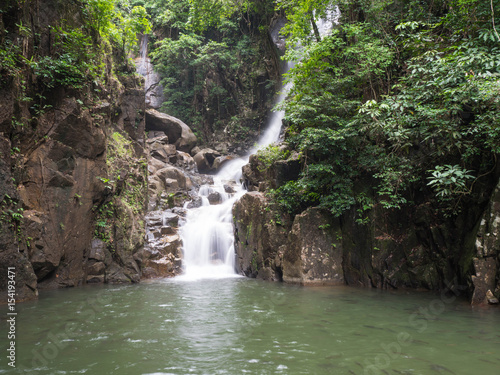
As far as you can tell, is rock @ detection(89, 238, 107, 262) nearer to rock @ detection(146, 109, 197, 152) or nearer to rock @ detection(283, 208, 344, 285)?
rock @ detection(283, 208, 344, 285)

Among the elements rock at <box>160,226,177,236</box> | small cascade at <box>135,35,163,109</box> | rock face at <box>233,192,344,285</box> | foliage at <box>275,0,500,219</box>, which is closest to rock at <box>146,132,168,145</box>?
small cascade at <box>135,35,163,109</box>

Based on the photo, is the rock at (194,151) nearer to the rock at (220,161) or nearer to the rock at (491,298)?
the rock at (220,161)

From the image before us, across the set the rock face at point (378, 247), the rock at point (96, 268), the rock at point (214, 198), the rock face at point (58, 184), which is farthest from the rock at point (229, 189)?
the rock at point (96, 268)

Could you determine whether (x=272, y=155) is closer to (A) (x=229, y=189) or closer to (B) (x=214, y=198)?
(B) (x=214, y=198)

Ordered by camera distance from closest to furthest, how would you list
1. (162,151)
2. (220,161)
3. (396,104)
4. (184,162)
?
(396,104)
(162,151)
(184,162)
(220,161)

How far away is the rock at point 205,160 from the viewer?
24.0m

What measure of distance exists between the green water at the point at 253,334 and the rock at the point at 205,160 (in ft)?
49.8

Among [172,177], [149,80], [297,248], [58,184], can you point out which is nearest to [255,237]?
[297,248]

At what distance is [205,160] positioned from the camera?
24141 millimetres

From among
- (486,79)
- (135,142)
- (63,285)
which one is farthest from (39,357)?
(135,142)

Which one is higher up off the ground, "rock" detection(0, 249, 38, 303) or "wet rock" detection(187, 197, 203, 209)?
"wet rock" detection(187, 197, 203, 209)

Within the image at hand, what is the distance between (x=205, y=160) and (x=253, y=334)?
18.9 m

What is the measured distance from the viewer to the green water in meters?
4.58

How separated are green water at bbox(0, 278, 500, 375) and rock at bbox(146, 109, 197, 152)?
15376 millimetres
